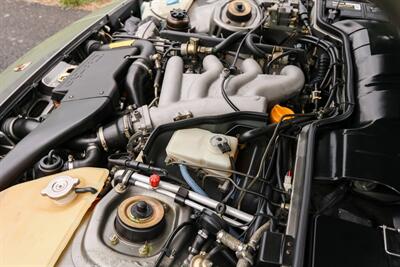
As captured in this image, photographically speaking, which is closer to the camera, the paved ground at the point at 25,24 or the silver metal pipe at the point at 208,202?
the silver metal pipe at the point at 208,202

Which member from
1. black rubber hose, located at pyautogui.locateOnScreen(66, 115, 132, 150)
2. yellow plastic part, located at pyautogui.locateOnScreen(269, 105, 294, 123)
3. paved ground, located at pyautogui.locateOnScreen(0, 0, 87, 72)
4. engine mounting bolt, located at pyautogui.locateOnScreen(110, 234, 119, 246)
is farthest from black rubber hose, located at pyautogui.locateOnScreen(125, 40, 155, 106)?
paved ground, located at pyautogui.locateOnScreen(0, 0, 87, 72)

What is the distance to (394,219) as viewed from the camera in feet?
3.76

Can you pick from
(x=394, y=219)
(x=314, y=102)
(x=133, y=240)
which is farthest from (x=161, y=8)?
(x=394, y=219)

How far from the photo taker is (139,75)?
176cm

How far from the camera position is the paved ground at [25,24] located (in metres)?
3.75

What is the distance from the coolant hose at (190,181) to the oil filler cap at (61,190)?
0.33 meters

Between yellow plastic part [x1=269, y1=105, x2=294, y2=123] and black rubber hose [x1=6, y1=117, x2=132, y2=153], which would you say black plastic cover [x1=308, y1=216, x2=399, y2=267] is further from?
black rubber hose [x1=6, y1=117, x2=132, y2=153]

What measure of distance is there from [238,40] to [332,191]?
94cm

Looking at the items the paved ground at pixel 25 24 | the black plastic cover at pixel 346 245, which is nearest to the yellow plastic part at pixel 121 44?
the black plastic cover at pixel 346 245

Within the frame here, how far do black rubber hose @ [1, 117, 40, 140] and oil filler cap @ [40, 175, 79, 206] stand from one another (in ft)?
1.29

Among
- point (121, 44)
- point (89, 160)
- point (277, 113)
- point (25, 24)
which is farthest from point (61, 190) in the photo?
point (25, 24)

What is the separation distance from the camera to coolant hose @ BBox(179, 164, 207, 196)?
4.24 feet

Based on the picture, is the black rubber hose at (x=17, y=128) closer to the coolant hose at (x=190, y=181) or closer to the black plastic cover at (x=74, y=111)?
the black plastic cover at (x=74, y=111)

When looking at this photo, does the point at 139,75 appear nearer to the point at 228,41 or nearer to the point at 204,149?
the point at 228,41
